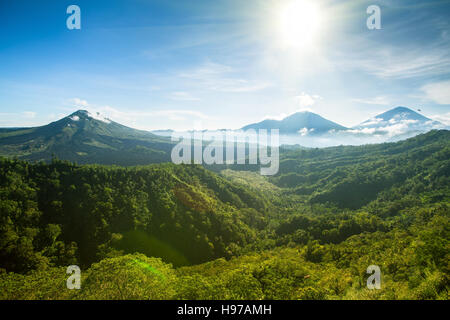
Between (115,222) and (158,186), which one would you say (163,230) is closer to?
(115,222)

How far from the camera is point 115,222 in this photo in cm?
6669

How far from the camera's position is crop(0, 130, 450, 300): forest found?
29531 millimetres

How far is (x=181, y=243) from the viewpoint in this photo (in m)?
69.1

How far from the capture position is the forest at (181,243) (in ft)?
96.9

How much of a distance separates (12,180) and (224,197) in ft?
280

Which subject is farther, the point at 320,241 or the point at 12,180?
the point at 320,241
